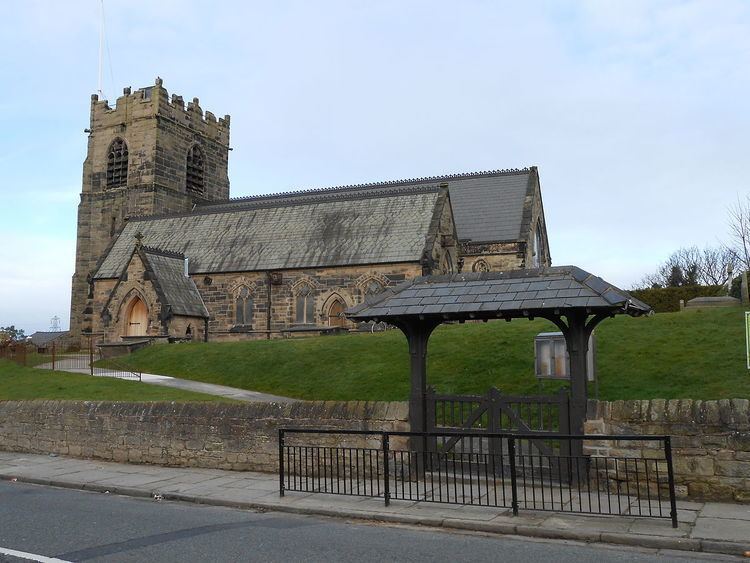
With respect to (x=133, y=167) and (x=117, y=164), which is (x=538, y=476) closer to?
(x=133, y=167)

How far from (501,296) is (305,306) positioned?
998 inches

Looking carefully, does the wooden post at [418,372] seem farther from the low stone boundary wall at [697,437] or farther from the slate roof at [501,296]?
the low stone boundary wall at [697,437]

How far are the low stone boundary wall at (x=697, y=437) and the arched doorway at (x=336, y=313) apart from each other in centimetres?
2482

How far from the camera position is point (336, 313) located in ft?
Result: 116

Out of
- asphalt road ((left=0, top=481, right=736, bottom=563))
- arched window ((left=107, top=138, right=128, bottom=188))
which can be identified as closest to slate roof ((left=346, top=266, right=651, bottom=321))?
asphalt road ((left=0, top=481, right=736, bottom=563))

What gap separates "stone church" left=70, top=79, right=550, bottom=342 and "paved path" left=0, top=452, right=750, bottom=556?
20.2 metres

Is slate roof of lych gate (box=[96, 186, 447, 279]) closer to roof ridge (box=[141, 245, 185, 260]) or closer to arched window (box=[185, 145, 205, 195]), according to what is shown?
roof ridge (box=[141, 245, 185, 260])

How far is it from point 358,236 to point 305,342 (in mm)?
9330

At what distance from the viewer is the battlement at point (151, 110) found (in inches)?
1945

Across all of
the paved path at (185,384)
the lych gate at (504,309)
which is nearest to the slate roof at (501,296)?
the lych gate at (504,309)

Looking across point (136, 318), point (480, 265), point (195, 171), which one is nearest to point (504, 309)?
point (480, 265)

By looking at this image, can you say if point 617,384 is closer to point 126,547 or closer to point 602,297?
point 602,297

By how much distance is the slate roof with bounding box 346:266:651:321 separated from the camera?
1080 cm

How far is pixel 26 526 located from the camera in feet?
30.4
